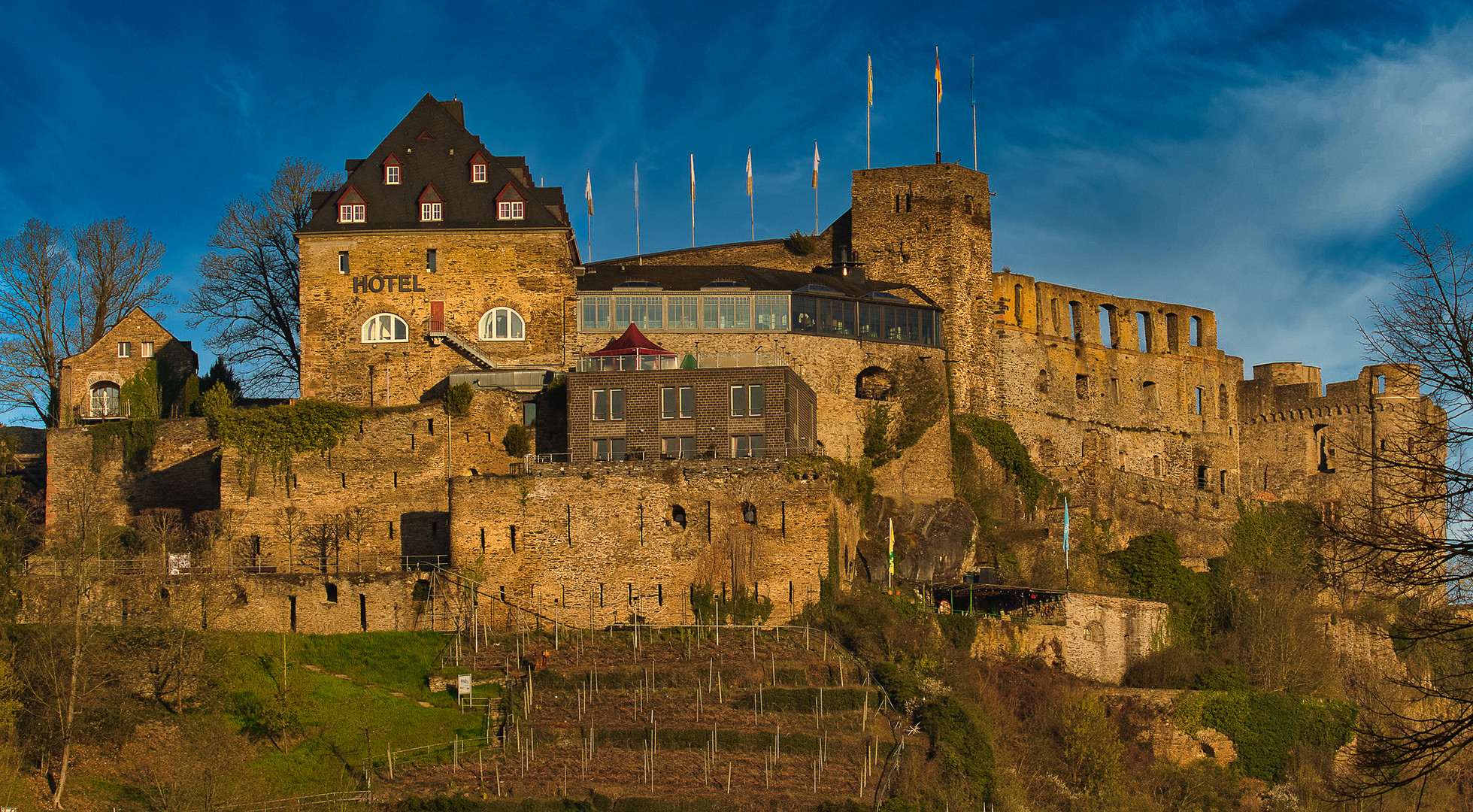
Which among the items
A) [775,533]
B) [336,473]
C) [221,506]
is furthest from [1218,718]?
[221,506]

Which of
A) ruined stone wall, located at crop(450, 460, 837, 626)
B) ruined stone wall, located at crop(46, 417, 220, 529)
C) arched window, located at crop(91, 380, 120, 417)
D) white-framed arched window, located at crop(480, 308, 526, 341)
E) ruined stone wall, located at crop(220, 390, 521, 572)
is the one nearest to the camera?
ruined stone wall, located at crop(450, 460, 837, 626)

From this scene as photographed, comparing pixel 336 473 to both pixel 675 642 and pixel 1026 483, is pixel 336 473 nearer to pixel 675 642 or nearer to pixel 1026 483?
pixel 675 642

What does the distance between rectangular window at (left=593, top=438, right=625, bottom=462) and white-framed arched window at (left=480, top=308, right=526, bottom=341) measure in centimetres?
878

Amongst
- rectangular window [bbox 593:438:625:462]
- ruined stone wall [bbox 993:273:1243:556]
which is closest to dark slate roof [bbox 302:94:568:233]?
rectangular window [bbox 593:438:625:462]

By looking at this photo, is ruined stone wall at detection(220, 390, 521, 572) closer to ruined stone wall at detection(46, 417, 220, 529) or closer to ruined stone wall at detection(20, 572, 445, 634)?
ruined stone wall at detection(46, 417, 220, 529)

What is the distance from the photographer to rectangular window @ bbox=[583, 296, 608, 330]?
166ft

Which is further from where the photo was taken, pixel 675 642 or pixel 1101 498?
pixel 1101 498

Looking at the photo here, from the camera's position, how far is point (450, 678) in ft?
121

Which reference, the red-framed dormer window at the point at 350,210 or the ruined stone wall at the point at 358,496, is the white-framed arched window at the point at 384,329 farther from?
the ruined stone wall at the point at 358,496

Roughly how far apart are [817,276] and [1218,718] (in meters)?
21.7

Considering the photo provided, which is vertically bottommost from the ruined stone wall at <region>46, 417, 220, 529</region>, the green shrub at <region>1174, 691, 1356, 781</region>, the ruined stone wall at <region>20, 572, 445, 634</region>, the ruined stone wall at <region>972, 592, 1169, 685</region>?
the green shrub at <region>1174, 691, 1356, 781</region>

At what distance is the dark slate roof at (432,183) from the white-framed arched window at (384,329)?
10.7 ft

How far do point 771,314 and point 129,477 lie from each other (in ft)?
71.7

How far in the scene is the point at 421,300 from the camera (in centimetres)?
5094
